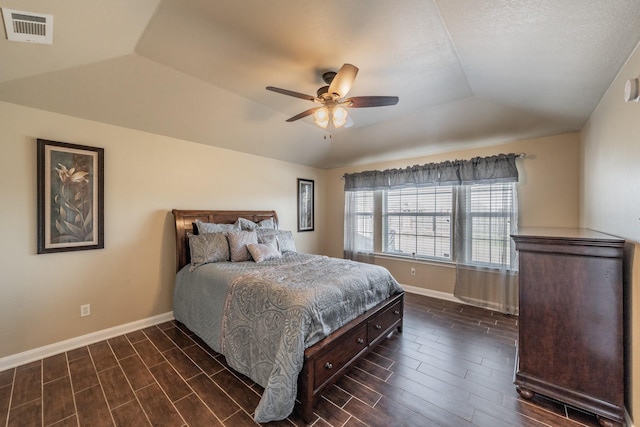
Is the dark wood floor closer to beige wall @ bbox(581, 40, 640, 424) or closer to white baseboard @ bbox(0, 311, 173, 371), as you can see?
white baseboard @ bbox(0, 311, 173, 371)

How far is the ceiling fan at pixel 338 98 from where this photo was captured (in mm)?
1915

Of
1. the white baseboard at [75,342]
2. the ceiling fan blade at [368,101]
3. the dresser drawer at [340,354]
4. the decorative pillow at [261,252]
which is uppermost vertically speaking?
the ceiling fan blade at [368,101]

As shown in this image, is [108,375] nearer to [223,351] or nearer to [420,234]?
[223,351]

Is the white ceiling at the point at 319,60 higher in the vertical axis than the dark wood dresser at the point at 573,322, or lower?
higher

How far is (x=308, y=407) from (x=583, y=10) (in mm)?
2766

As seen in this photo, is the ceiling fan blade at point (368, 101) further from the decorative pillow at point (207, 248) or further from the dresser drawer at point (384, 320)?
the decorative pillow at point (207, 248)

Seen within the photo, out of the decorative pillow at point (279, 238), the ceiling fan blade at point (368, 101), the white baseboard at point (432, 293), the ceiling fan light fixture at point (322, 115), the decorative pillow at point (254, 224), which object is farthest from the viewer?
the white baseboard at point (432, 293)

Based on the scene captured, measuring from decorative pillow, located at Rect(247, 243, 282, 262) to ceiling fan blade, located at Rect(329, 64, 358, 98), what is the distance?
204 cm

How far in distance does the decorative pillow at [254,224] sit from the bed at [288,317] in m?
0.58

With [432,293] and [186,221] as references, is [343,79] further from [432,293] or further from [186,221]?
[432,293]

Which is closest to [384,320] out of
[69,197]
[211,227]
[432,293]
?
[432,293]

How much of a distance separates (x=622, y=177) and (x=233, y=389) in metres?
3.22

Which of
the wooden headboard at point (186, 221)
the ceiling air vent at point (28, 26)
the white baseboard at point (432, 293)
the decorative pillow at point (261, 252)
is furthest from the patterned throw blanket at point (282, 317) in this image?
the ceiling air vent at point (28, 26)

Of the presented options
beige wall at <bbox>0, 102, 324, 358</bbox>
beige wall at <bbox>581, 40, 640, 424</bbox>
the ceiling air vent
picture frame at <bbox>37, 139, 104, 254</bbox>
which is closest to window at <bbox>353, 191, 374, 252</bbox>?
beige wall at <bbox>0, 102, 324, 358</bbox>
